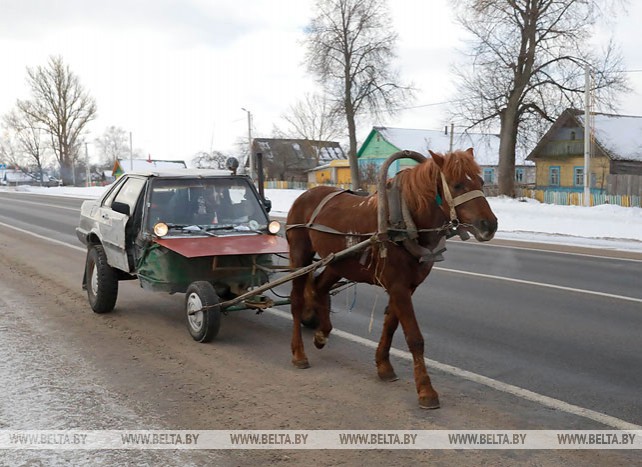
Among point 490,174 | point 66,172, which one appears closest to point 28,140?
point 66,172

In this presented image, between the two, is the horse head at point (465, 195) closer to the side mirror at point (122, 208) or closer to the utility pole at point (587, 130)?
the side mirror at point (122, 208)

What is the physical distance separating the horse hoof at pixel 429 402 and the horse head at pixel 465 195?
1237 mm

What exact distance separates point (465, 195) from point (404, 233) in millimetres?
605

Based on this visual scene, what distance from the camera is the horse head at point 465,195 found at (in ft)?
14.7

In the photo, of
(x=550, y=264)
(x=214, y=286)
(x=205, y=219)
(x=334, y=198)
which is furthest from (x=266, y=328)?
(x=550, y=264)

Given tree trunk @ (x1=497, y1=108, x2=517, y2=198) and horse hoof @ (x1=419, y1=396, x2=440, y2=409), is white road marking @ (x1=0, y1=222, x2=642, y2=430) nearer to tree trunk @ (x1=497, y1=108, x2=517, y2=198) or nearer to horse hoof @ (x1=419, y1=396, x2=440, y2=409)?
horse hoof @ (x1=419, y1=396, x2=440, y2=409)

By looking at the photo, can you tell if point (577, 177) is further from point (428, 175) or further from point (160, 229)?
point (428, 175)

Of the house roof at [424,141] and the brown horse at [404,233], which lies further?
the house roof at [424,141]

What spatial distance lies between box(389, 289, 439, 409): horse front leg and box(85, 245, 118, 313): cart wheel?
14.2 ft

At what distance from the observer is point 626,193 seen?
29625 mm

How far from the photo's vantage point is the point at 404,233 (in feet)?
16.2

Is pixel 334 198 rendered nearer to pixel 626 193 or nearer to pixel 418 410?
pixel 418 410

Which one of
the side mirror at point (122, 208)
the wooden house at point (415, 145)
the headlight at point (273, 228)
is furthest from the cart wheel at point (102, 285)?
the wooden house at point (415, 145)

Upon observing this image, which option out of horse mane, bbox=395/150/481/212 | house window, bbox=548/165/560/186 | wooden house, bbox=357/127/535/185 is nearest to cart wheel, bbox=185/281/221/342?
horse mane, bbox=395/150/481/212
